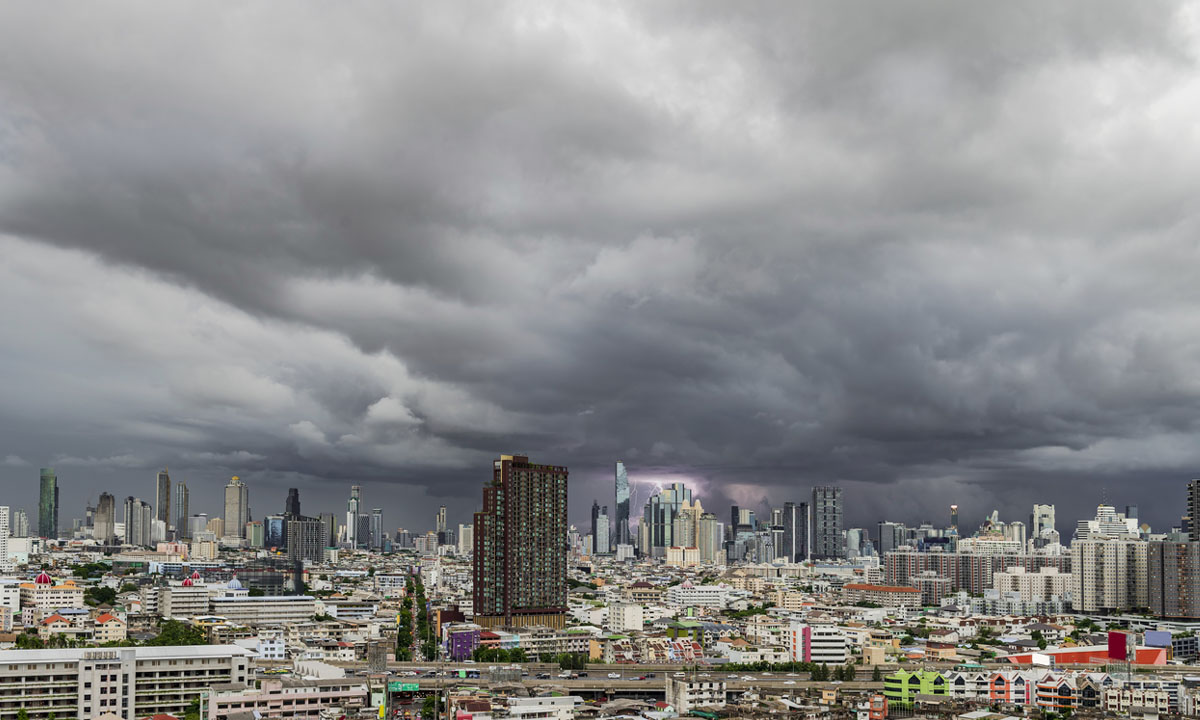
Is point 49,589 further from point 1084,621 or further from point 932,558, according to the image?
point 932,558

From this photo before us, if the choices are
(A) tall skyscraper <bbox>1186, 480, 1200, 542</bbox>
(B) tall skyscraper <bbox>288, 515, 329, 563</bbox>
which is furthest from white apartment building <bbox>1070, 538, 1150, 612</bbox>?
(B) tall skyscraper <bbox>288, 515, 329, 563</bbox>

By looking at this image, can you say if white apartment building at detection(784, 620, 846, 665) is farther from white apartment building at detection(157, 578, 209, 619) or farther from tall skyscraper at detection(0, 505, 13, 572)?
tall skyscraper at detection(0, 505, 13, 572)

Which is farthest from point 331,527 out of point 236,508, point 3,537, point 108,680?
point 108,680

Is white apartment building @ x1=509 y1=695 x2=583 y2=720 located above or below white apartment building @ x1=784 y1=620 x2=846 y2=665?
above

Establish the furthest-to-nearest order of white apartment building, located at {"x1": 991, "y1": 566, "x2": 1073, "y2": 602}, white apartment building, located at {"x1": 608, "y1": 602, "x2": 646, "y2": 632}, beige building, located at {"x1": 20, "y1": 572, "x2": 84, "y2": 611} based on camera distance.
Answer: white apartment building, located at {"x1": 991, "y1": 566, "x2": 1073, "y2": 602}, white apartment building, located at {"x1": 608, "y1": 602, "x2": 646, "y2": 632}, beige building, located at {"x1": 20, "y1": 572, "x2": 84, "y2": 611}

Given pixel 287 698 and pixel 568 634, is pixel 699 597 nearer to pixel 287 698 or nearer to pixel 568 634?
pixel 568 634

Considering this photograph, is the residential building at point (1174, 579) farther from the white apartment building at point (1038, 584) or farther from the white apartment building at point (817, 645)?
the white apartment building at point (817, 645)
